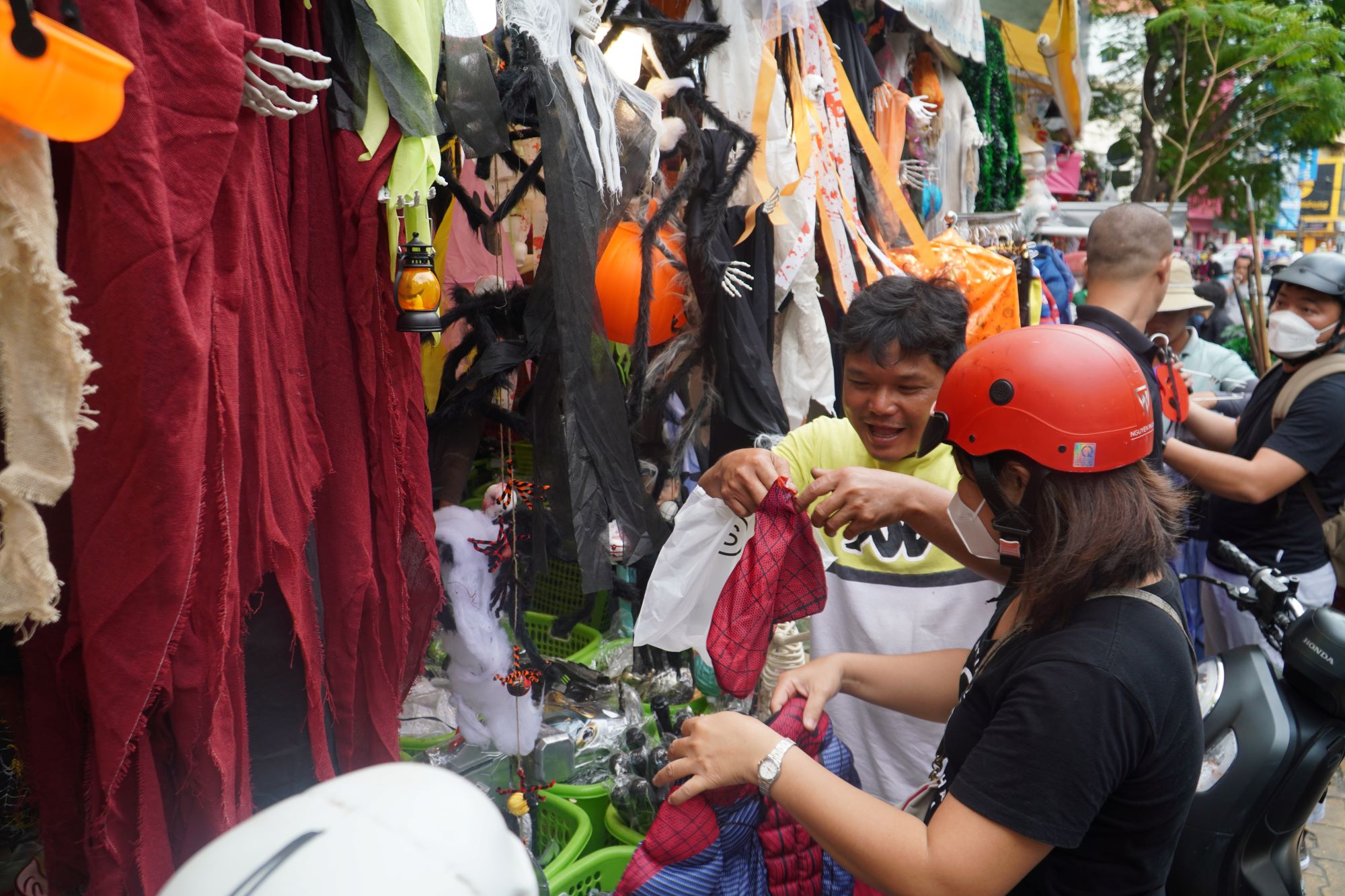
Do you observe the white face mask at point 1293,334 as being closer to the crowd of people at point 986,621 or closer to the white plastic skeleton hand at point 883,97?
the crowd of people at point 986,621

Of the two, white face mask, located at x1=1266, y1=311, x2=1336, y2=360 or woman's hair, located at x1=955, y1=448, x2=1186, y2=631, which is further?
white face mask, located at x1=1266, y1=311, x2=1336, y2=360

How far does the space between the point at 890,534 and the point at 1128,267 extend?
1669mm

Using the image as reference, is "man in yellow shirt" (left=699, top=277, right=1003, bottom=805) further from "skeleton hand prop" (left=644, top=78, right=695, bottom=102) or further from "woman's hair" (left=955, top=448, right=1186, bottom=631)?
"skeleton hand prop" (left=644, top=78, right=695, bottom=102)

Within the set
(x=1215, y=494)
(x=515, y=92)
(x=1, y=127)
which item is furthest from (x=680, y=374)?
(x=1215, y=494)

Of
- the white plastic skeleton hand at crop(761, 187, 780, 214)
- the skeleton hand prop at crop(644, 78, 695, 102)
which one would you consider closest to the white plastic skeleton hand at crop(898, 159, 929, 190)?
the white plastic skeleton hand at crop(761, 187, 780, 214)

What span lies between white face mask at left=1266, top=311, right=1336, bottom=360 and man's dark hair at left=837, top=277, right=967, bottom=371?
197 centimetres

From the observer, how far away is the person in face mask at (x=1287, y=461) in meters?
3.16

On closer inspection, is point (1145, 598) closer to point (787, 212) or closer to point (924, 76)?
point (787, 212)

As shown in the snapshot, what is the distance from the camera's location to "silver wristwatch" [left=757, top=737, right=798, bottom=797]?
1.40 metres

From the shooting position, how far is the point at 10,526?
0.90 meters

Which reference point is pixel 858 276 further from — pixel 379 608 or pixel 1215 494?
pixel 379 608

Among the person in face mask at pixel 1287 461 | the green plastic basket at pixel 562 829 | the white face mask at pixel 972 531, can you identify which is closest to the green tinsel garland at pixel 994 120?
the person in face mask at pixel 1287 461

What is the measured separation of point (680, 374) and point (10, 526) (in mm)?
1961

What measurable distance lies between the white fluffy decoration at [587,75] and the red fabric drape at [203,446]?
2.00 ft
